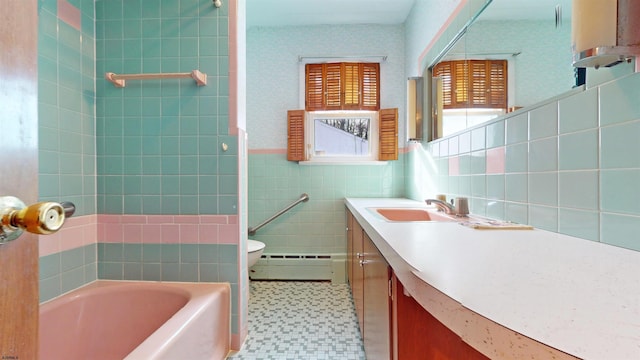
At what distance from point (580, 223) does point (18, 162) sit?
4.33 feet

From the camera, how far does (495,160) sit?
125cm

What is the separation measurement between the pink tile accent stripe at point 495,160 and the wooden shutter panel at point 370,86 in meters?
1.70

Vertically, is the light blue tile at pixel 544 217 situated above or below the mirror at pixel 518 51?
below

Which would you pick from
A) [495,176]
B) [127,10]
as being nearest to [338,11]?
[127,10]

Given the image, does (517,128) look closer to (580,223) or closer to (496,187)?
(496,187)

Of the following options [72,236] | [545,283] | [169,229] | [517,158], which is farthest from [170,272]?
[517,158]

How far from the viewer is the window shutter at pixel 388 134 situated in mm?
2775

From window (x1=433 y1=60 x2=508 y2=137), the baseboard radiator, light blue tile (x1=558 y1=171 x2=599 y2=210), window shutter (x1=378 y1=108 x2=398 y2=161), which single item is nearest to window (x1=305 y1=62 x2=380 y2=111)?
window shutter (x1=378 y1=108 x2=398 y2=161)

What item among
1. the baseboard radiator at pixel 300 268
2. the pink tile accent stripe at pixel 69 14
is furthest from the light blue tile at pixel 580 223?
the pink tile accent stripe at pixel 69 14

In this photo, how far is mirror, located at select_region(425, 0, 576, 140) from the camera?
928 mm

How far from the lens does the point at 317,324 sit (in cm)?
190

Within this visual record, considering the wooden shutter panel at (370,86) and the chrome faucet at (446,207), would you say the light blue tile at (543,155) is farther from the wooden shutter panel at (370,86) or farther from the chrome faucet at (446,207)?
the wooden shutter panel at (370,86)

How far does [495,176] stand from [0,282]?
1530mm

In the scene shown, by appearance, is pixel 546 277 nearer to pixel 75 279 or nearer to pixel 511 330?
pixel 511 330
